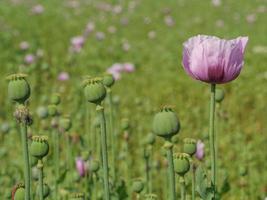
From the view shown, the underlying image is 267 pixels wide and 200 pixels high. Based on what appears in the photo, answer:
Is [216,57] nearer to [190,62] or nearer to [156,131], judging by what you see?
[190,62]

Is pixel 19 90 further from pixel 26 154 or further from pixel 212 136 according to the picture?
pixel 212 136

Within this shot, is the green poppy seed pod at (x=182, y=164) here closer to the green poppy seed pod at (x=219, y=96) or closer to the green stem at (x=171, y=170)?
the green stem at (x=171, y=170)

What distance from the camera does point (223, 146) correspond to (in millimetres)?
3426

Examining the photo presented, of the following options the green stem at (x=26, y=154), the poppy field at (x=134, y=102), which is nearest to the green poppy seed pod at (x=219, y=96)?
the poppy field at (x=134, y=102)

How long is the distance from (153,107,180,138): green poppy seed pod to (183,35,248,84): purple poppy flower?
0.20 metres

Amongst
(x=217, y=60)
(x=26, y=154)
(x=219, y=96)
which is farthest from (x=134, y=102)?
(x=26, y=154)

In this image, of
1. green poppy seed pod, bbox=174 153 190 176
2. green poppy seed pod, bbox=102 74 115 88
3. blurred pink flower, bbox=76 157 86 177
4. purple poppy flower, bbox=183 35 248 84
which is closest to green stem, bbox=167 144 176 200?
green poppy seed pod, bbox=174 153 190 176

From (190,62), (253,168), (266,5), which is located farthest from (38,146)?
(266,5)

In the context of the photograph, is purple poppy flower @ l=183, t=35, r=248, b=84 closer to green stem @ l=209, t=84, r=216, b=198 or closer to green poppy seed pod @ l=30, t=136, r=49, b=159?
green stem @ l=209, t=84, r=216, b=198

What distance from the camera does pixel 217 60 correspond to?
129 cm

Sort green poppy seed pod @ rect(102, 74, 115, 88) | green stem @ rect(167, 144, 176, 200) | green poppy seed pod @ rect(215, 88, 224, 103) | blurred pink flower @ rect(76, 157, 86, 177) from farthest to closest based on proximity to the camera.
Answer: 1. blurred pink flower @ rect(76, 157, 86, 177)
2. green poppy seed pod @ rect(102, 74, 115, 88)
3. green poppy seed pod @ rect(215, 88, 224, 103)
4. green stem @ rect(167, 144, 176, 200)

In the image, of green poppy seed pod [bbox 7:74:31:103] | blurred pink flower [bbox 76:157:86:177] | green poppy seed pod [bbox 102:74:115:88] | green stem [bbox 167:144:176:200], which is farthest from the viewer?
blurred pink flower [bbox 76:157:86:177]

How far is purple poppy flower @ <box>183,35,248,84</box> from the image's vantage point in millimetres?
1290

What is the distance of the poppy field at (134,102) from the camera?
129 centimetres
